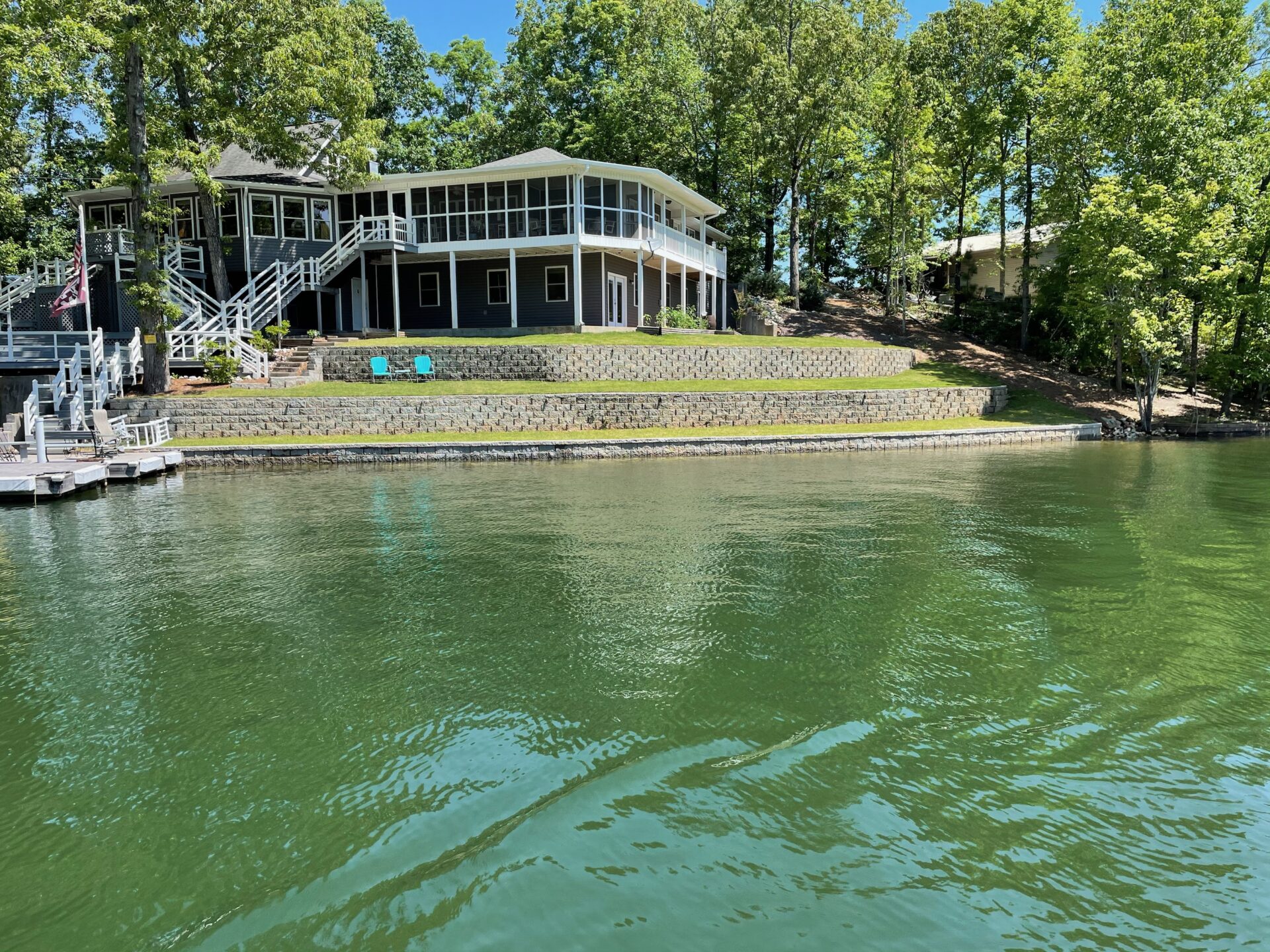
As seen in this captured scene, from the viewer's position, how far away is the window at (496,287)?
29953 millimetres

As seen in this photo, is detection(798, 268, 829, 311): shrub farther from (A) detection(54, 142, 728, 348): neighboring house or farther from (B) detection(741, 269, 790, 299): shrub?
(A) detection(54, 142, 728, 348): neighboring house

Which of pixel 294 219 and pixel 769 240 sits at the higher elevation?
pixel 769 240

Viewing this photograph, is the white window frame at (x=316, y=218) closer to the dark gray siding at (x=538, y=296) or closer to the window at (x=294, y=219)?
the window at (x=294, y=219)

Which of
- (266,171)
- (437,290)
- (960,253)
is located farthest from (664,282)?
(960,253)

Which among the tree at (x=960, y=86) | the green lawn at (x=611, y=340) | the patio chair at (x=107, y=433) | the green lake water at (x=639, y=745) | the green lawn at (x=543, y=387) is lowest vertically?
the green lake water at (x=639, y=745)

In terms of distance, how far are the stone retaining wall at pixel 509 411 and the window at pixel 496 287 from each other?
10071 mm

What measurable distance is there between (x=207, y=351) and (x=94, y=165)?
20498 mm

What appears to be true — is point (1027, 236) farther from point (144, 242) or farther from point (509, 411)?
point (144, 242)

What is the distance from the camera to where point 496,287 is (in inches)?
1183

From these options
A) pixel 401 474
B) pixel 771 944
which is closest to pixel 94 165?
pixel 401 474

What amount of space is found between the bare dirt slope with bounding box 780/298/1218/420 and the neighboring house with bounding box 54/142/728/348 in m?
7.91

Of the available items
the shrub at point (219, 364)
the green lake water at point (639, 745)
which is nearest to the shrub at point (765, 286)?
the shrub at point (219, 364)

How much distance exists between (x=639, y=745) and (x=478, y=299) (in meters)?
27.1

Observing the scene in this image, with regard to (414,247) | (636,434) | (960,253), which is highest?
(960,253)
